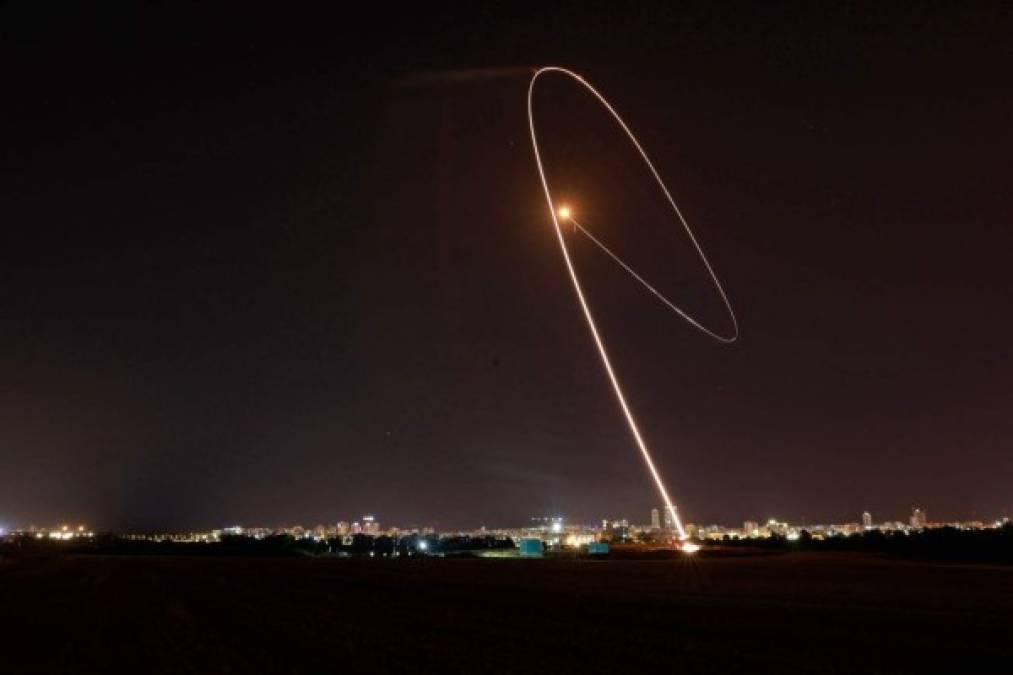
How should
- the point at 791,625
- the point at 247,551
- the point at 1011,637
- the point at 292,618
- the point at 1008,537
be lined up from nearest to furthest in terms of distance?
the point at 1011,637
the point at 791,625
the point at 292,618
the point at 1008,537
the point at 247,551

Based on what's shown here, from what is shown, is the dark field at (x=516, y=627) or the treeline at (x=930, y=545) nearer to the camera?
the dark field at (x=516, y=627)

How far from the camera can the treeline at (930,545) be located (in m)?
73.2

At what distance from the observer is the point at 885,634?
21.9 meters

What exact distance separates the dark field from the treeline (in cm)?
3518

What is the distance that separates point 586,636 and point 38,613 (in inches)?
739

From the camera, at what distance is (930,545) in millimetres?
85125

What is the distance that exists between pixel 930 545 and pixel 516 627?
72.7 meters

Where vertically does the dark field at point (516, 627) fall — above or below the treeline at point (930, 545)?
below

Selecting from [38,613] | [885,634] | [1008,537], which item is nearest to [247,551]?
[1008,537]

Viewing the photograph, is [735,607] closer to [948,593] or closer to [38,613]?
[948,593]

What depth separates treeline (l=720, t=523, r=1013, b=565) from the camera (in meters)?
73.2

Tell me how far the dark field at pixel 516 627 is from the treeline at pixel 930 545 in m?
35.2

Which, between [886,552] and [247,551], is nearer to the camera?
[886,552]

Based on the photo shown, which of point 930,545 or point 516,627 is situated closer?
point 516,627
